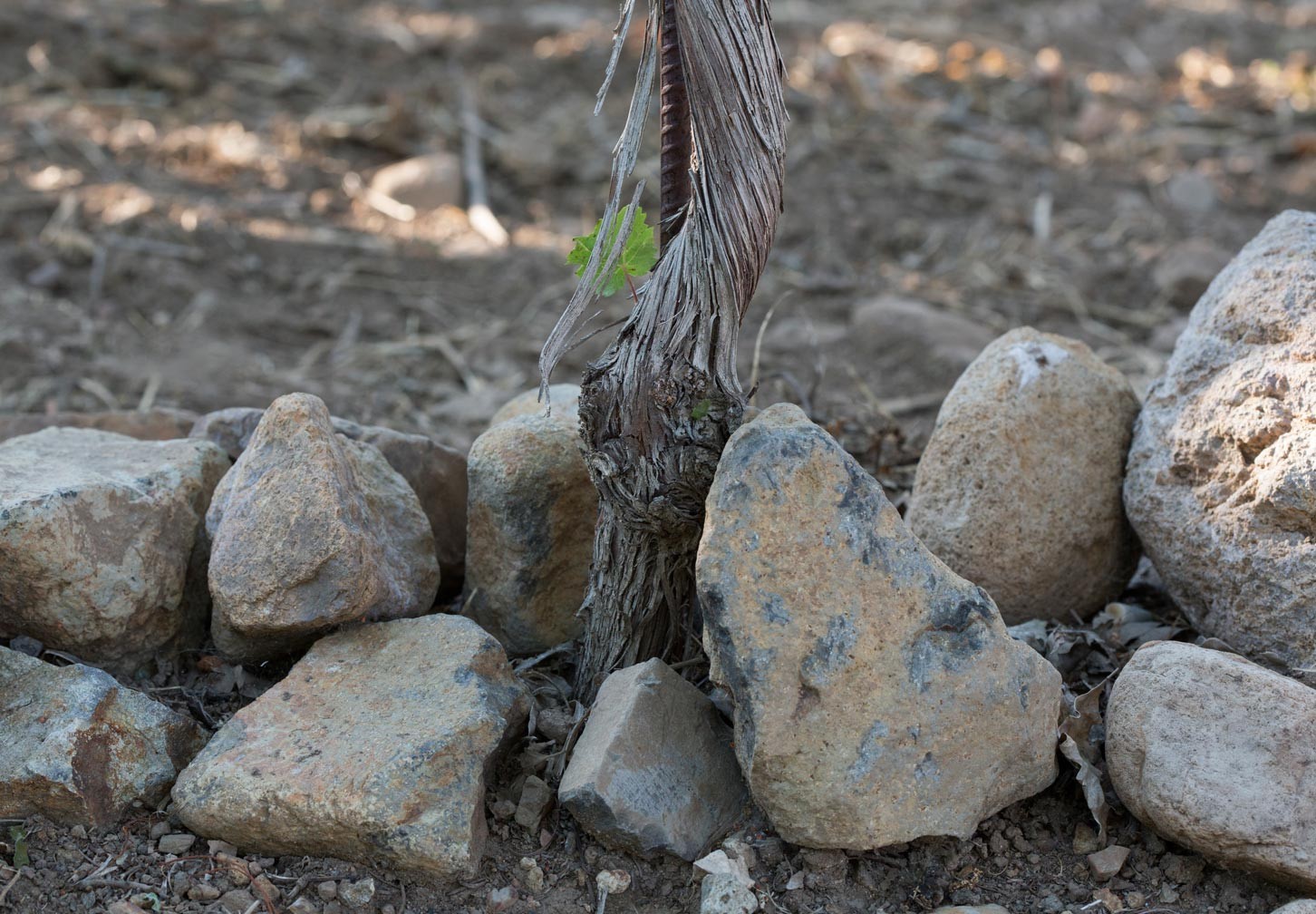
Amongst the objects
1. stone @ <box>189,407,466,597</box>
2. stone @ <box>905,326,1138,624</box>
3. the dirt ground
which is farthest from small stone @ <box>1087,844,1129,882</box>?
stone @ <box>189,407,466,597</box>

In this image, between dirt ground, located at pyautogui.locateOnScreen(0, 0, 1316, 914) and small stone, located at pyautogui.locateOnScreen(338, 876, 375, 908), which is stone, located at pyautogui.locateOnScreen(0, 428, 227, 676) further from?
small stone, located at pyautogui.locateOnScreen(338, 876, 375, 908)

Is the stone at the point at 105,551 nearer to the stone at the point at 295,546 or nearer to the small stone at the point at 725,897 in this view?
the stone at the point at 295,546

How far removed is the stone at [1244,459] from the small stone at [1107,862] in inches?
19.6

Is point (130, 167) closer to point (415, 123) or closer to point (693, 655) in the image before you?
→ point (415, 123)

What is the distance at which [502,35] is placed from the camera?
7.75 metres

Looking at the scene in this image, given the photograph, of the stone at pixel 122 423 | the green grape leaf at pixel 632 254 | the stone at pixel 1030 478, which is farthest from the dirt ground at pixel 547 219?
the green grape leaf at pixel 632 254

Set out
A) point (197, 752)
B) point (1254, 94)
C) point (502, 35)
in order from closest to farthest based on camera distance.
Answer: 1. point (197, 752)
2. point (1254, 94)
3. point (502, 35)

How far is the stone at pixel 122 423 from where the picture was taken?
10.3ft

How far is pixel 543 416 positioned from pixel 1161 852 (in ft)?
4.58

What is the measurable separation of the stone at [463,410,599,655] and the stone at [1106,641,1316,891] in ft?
3.53

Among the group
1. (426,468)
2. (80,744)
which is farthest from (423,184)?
(80,744)

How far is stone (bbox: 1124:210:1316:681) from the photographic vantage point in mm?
2307

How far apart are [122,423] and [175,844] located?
4.41 ft

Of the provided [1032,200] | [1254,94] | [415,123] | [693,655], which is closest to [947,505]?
[693,655]
